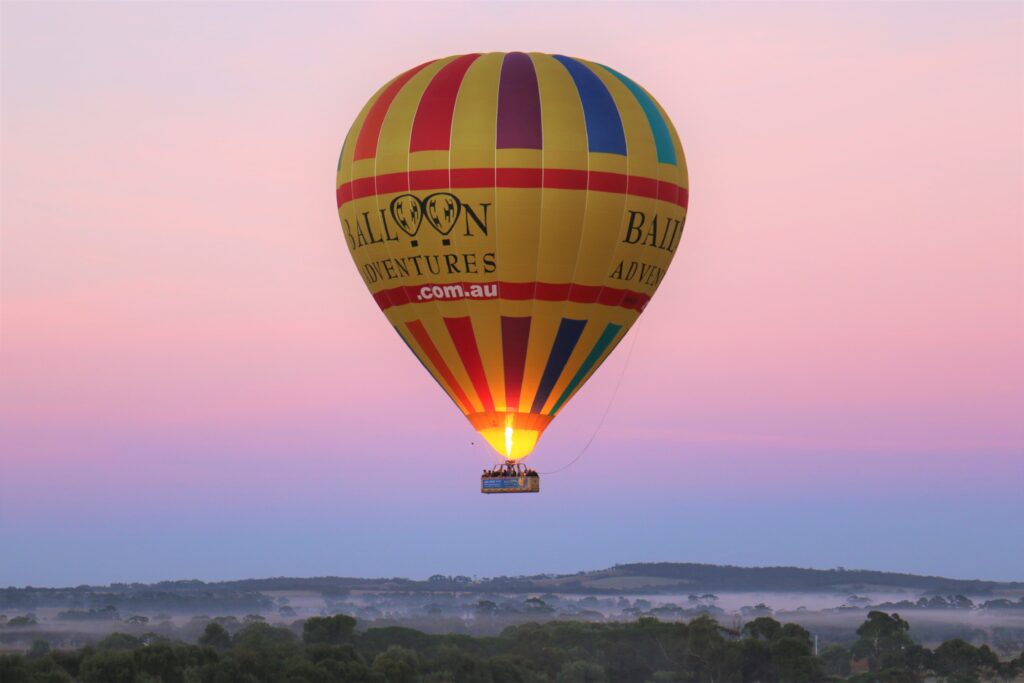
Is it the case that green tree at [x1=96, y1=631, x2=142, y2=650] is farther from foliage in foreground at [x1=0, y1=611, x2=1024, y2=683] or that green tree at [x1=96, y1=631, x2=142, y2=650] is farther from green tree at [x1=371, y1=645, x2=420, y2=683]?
green tree at [x1=371, y1=645, x2=420, y2=683]

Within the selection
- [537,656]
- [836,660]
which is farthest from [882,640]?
[537,656]

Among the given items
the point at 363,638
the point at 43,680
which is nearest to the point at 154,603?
the point at 363,638

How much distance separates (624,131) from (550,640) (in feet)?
210

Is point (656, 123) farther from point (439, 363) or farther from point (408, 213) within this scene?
point (439, 363)

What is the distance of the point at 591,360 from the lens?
46688mm

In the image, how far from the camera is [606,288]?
45344 mm

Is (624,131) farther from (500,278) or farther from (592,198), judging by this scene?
(500,278)

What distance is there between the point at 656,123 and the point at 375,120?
22.9 feet

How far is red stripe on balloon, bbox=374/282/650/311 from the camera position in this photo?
44.3m

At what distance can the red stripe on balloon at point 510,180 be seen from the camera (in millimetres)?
43469

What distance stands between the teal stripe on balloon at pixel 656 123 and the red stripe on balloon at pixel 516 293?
3534 millimetres

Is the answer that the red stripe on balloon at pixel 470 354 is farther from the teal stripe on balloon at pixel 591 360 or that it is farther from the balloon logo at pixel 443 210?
the balloon logo at pixel 443 210

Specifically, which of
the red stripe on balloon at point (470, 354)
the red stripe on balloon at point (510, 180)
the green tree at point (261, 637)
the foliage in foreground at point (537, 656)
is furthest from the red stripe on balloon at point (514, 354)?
the green tree at point (261, 637)

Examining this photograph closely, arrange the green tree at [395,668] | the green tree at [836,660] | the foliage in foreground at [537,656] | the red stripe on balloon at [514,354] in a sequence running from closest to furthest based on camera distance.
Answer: the red stripe on balloon at [514,354], the foliage in foreground at [537,656], the green tree at [395,668], the green tree at [836,660]
